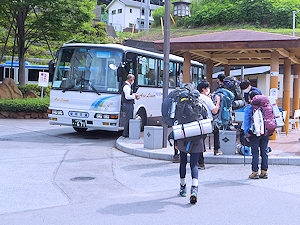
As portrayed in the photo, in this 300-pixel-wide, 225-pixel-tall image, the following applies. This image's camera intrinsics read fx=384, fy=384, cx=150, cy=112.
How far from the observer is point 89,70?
1248 cm

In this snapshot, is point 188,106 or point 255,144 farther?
point 255,144

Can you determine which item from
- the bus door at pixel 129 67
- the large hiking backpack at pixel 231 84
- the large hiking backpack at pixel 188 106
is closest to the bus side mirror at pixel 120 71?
the bus door at pixel 129 67

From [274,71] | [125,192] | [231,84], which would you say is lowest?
[125,192]

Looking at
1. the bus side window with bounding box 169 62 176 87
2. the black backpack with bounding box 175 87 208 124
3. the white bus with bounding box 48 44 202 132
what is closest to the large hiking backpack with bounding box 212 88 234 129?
the black backpack with bounding box 175 87 208 124

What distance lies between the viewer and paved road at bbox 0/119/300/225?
4.96 m

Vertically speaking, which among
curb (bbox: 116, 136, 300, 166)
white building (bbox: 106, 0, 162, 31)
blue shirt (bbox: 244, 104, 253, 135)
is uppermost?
white building (bbox: 106, 0, 162, 31)

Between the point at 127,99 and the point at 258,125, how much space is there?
5.68 metres

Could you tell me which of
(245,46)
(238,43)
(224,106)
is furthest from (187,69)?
(224,106)

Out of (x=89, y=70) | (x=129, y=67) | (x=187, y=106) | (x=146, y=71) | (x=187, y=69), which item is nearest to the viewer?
(x=187, y=106)

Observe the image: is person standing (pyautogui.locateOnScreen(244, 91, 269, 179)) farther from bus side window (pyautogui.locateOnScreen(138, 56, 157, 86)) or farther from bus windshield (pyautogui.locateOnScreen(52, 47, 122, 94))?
bus side window (pyautogui.locateOnScreen(138, 56, 157, 86))

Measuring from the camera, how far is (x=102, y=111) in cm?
1217

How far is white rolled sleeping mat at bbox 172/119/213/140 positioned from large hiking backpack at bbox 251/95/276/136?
1.75 metres

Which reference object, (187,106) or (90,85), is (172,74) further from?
(187,106)

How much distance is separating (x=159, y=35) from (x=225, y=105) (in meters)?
42.1
